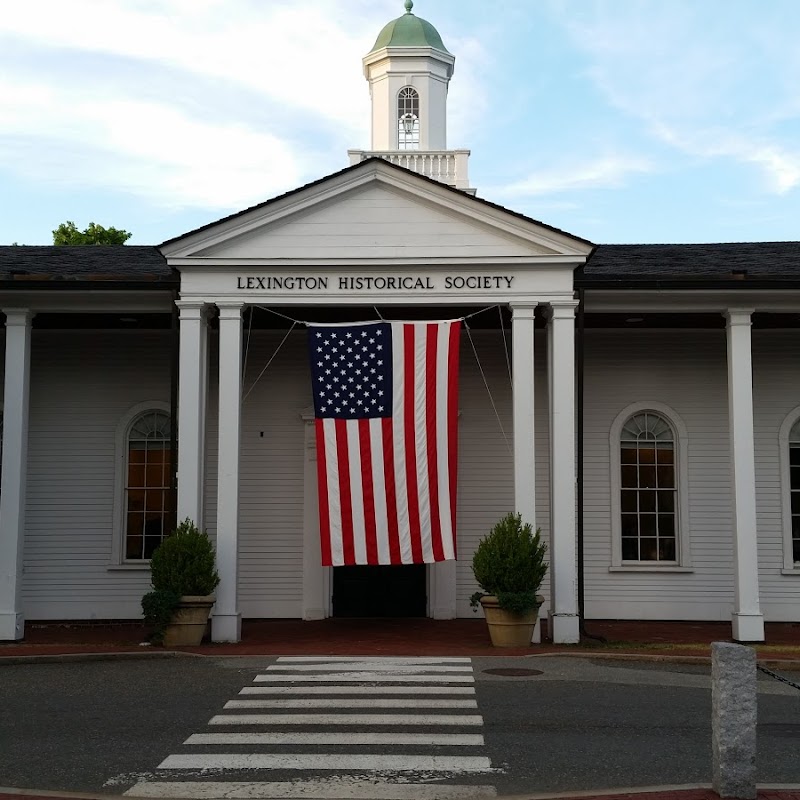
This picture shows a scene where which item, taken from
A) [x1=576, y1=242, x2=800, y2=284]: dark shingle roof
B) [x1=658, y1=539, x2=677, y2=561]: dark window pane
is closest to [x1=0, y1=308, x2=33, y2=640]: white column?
[x1=576, y1=242, x2=800, y2=284]: dark shingle roof

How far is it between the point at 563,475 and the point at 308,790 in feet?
29.5

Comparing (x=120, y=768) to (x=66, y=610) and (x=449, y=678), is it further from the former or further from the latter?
(x=66, y=610)

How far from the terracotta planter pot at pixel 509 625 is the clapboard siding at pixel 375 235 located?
200 inches

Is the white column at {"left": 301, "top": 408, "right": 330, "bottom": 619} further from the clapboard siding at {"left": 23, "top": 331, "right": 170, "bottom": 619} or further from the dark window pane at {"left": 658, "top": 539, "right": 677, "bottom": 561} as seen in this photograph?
the dark window pane at {"left": 658, "top": 539, "right": 677, "bottom": 561}

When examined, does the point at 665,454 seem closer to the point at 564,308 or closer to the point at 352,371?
the point at 564,308

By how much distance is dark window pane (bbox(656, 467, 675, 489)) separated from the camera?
18891 millimetres

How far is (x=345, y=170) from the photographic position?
16141 mm

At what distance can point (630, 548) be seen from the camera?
61.6 feet

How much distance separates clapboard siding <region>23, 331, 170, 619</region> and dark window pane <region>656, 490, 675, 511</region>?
8.65 m

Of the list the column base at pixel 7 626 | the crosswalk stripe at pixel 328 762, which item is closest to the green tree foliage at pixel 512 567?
the crosswalk stripe at pixel 328 762

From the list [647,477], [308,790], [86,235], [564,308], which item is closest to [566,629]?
[647,477]

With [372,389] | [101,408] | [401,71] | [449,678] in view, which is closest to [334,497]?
[372,389]

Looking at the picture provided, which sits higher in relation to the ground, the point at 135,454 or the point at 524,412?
the point at 524,412

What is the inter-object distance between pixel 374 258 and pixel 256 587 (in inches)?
243
